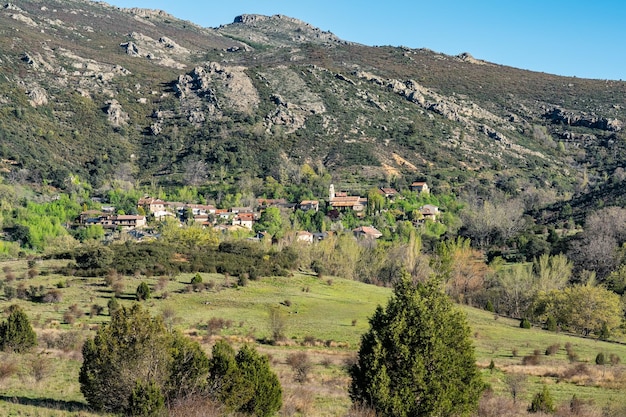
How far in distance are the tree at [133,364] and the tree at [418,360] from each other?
4667mm

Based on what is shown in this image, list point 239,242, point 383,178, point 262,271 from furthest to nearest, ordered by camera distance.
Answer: point 383,178 < point 239,242 < point 262,271

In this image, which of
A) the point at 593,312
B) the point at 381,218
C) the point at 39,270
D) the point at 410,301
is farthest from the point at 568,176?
the point at 410,301

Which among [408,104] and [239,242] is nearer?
[239,242]

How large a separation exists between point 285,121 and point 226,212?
45.3 metres

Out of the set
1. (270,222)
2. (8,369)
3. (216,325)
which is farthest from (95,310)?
(270,222)

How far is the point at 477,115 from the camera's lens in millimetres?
165000

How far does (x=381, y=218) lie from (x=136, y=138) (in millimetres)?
64393

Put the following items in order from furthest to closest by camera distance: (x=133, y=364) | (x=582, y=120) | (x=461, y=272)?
Result: (x=582, y=120) < (x=461, y=272) < (x=133, y=364)

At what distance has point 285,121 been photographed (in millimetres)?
146250

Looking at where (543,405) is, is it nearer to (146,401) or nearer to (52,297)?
(146,401)

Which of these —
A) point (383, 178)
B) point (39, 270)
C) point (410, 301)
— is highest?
point (383, 178)

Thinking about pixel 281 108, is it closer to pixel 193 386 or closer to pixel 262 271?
pixel 262 271

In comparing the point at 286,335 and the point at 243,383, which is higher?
the point at 243,383

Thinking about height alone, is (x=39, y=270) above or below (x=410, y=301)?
below
